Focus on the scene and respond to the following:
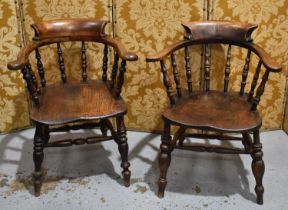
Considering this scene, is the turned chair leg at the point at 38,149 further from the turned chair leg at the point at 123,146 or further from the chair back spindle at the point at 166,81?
the chair back spindle at the point at 166,81

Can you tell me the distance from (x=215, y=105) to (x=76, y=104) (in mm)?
748

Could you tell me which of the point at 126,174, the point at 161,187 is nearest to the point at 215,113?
the point at 161,187

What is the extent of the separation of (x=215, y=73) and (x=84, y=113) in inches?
38.1

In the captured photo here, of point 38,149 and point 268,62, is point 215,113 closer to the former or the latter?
A: point 268,62

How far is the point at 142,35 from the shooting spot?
8.70ft

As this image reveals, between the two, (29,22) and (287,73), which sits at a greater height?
(29,22)

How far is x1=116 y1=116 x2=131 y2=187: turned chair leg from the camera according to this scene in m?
2.24

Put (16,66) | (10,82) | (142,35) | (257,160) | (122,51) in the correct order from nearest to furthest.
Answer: (16,66) < (257,160) < (122,51) < (142,35) < (10,82)

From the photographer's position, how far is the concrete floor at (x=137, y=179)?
2.21 meters

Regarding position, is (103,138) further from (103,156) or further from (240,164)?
(240,164)

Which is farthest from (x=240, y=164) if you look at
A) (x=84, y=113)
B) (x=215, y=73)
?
(x=84, y=113)

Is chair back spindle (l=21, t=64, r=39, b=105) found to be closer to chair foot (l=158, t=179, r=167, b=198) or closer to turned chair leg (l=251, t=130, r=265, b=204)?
chair foot (l=158, t=179, r=167, b=198)

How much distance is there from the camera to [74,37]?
2.45m

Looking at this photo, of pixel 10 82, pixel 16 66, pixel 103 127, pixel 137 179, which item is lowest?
pixel 137 179
